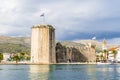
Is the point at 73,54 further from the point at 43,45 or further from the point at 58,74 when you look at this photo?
the point at 58,74

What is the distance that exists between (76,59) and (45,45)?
2615cm

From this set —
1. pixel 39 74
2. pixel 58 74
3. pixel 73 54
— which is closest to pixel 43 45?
pixel 73 54

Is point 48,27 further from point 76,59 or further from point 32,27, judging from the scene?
point 76,59

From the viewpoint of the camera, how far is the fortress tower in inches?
4665

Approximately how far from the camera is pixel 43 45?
119875 mm

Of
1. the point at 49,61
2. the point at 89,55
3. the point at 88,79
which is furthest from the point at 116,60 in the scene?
the point at 88,79

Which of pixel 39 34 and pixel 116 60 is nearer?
pixel 39 34

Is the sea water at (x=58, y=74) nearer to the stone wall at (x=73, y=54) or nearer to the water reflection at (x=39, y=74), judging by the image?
the water reflection at (x=39, y=74)

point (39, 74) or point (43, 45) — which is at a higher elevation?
point (43, 45)

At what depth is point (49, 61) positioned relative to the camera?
120 meters

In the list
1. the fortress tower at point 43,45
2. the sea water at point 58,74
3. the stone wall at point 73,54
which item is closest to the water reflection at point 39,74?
the sea water at point 58,74

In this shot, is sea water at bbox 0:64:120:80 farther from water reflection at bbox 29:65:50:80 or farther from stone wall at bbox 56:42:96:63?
stone wall at bbox 56:42:96:63

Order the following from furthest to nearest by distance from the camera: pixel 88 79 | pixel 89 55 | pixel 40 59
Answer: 1. pixel 89 55
2. pixel 40 59
3. pixel 88 79

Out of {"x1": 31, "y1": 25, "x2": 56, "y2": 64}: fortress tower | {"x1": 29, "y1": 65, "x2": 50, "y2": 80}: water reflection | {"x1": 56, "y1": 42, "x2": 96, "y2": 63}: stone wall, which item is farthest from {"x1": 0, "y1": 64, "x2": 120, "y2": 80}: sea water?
{"x1": 56, "y1": 42, "x2": 96, "y2": 63}: stone wall
